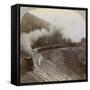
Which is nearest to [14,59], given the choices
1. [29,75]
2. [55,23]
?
[29,75]

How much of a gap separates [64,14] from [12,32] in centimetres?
38

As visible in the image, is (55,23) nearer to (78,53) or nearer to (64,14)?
(64,14)

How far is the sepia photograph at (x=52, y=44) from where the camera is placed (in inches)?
73.7

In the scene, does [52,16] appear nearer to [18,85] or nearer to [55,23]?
[55,23]

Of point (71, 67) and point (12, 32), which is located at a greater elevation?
point (12, 32)

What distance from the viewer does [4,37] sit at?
6.23ft

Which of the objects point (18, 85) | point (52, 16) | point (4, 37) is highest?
point (52, 16)

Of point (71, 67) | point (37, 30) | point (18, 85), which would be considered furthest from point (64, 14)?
point (18, 85)

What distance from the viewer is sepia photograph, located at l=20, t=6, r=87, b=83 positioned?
1.87m

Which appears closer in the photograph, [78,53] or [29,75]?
[29,75]

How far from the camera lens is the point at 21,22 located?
1850 mm

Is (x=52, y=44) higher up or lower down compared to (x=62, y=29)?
lower down

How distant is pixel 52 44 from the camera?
6.40 feet

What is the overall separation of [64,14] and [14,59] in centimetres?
47
